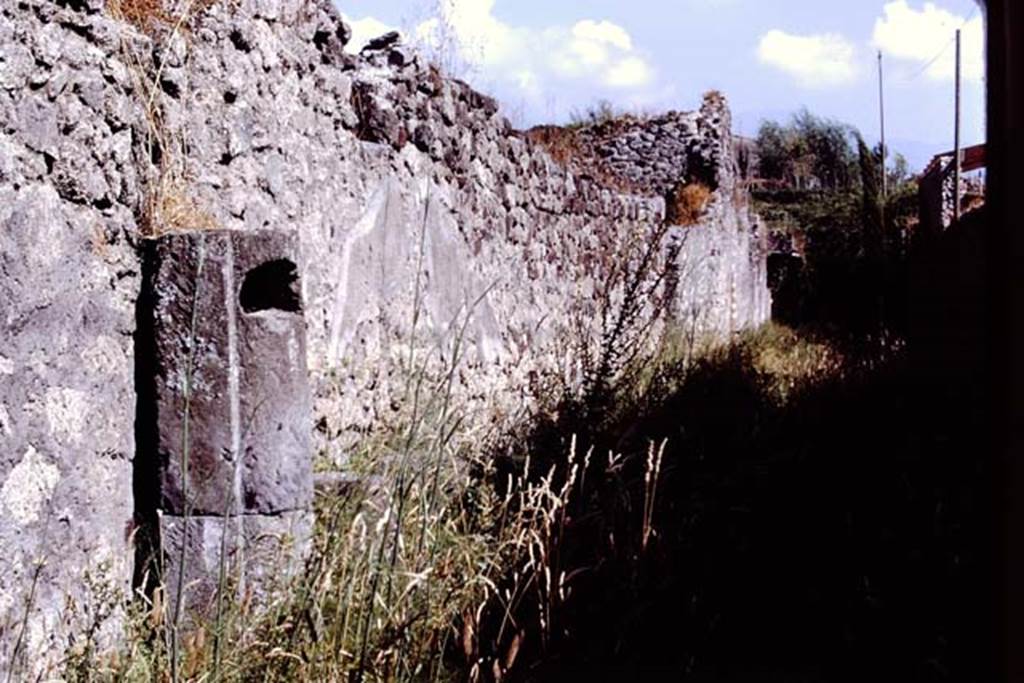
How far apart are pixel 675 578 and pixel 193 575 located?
5.74ft

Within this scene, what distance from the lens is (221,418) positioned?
371 centimetres

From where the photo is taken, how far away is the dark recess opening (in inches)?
153

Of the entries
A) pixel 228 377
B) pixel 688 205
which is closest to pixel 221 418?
pixel 228 377

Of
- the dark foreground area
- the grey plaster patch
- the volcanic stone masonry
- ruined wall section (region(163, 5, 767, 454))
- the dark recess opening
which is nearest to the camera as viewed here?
the grey plaster patch

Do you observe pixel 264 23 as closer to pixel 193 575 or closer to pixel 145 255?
pixel 145 255

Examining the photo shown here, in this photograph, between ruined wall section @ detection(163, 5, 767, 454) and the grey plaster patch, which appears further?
ruined wall section @ detection(163, 5, 767, 454)

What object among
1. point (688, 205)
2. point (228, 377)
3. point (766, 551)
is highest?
point (688, 205)

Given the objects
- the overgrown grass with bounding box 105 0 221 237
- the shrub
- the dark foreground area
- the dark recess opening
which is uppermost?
the shrub

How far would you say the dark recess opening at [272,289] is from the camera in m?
3.88

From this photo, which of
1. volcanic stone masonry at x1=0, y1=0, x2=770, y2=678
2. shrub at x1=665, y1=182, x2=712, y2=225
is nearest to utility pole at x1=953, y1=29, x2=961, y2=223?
shrub at x1=665, y1=182, x2=712, y2=225

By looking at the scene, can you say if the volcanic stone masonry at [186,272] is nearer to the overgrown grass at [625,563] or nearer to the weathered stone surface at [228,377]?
the weathered stone surface at [228,377]

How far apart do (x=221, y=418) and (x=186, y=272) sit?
446 millimetres

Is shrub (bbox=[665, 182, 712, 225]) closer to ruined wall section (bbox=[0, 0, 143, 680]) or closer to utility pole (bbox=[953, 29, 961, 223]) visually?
utility pole (bbox=[953, 29, 961, 223])

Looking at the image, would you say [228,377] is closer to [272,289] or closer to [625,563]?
[272,289]
